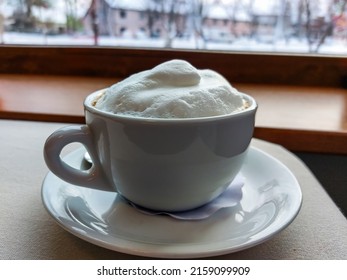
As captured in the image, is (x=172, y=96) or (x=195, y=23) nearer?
(x=172, y=96)

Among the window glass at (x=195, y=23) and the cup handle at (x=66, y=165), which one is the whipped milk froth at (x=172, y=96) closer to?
the cup handle at (x=66, y=165)

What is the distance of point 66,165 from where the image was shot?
1.22 feet

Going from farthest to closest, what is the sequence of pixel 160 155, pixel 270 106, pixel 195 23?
pixel 195 23, pixel 270 106, pixel 160 155

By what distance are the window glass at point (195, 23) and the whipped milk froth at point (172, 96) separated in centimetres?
70

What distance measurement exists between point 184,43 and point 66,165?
78cm

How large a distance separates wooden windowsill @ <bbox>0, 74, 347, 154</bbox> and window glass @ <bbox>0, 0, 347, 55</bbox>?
0.13 meters

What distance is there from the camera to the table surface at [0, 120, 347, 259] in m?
0.33

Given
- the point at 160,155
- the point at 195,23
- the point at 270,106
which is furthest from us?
the point at 195,23

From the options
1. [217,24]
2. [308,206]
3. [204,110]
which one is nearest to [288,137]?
[308,206]

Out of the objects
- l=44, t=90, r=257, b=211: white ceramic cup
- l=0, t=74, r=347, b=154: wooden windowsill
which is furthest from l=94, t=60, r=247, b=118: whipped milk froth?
l=0, t=74, r=347, b=154: wooden windowsill

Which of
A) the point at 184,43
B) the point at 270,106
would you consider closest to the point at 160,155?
the point at 270,106

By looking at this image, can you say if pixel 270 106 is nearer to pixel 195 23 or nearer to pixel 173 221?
pixel 195 23

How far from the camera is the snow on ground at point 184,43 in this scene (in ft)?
3.41

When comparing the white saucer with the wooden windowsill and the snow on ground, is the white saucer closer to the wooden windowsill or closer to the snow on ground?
the wooden windowsill
